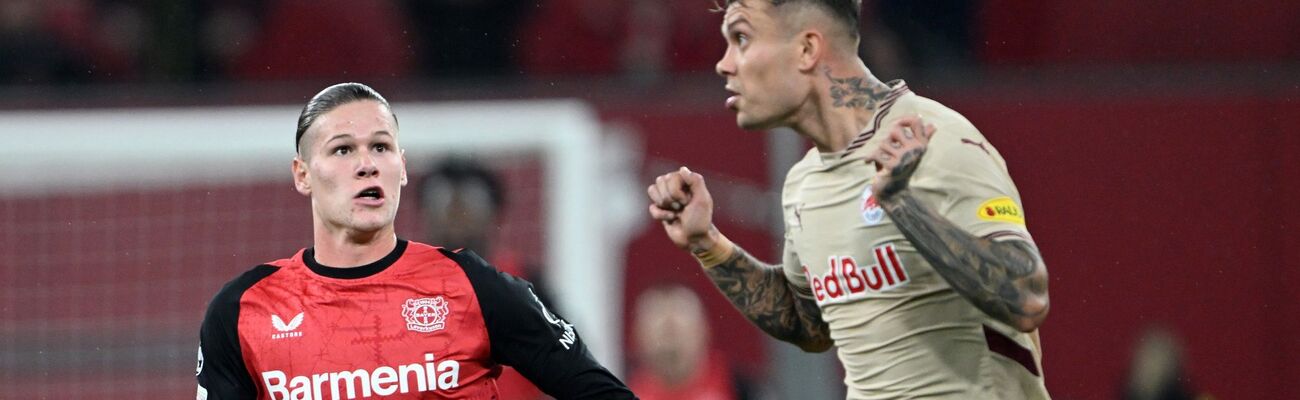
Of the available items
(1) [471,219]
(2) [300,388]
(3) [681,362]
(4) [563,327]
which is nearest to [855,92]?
(4) [563,327]

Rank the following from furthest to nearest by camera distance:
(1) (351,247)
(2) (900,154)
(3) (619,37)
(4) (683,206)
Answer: (3) (619,37), (4) (683,206), (1) (351,247), (2) (900,154)

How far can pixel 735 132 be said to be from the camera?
31.6 ft

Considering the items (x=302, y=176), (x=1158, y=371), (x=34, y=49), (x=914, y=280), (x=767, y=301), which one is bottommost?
(x=1158, y=371)

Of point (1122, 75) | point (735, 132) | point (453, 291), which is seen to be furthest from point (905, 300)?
point (1122, 75)

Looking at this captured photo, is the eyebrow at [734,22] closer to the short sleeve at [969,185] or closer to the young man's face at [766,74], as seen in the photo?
the young man's face at [766,74]

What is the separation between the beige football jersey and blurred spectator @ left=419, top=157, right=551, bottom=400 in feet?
8.52

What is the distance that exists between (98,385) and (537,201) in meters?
2.44

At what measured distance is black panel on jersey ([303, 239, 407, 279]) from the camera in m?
4.08

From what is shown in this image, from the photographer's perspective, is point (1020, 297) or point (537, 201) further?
point (537, 201)

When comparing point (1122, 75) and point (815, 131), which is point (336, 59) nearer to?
point (1122, 75)

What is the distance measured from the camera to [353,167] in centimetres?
405

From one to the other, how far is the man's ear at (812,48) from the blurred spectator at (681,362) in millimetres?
4100

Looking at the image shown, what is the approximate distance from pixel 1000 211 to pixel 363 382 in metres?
1.50

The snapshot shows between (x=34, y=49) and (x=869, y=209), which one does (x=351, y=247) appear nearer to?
(x=869, y=209)
